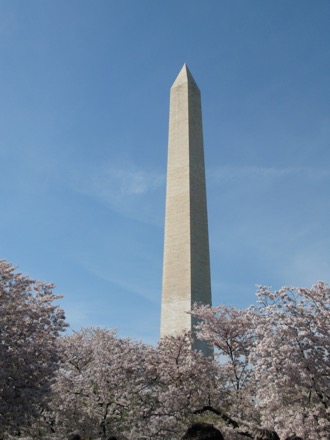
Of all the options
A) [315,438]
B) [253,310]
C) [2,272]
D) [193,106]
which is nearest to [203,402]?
[253,310]

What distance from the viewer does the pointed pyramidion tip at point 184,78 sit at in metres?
32.1

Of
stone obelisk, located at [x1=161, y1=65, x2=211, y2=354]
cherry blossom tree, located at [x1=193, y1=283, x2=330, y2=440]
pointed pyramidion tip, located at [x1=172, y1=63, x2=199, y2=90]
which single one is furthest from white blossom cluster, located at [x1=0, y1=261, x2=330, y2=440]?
pointed pyramidion tip, located at [x1=172, y1=63, x2=199, y2=90]

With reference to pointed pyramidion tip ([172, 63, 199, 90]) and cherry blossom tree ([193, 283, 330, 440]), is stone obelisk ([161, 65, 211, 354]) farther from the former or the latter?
cherry blossom tree ([193, 283, 330, 440])

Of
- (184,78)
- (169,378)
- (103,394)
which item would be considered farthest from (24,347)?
(184,78)

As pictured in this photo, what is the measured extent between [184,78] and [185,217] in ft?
34.0

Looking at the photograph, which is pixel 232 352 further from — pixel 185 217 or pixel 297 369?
pixel 185 217

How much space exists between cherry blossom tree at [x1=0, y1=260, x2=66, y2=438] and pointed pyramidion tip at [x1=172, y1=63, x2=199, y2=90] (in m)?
19.8

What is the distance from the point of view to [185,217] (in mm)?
27922

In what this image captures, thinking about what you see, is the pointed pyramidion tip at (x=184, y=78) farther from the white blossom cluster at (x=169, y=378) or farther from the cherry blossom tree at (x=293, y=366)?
the cherry blossom tree at (x=293, y=366)

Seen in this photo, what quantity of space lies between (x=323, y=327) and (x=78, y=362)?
12.4 metres

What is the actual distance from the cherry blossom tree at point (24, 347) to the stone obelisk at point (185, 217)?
979 centimetres

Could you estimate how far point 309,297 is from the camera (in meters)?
14.6

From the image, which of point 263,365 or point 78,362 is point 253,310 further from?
point 78,362

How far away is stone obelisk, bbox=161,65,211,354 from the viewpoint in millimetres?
26094
